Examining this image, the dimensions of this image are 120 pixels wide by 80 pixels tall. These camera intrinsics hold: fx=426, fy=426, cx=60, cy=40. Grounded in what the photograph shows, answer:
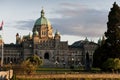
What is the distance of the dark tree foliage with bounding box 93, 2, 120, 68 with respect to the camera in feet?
258

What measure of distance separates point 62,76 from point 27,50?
410 feet

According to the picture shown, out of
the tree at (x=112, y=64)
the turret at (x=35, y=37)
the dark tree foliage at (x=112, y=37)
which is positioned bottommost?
the tree at (x=112, y=64)

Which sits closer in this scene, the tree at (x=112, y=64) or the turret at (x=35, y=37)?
the tree at (x=112, y=64)

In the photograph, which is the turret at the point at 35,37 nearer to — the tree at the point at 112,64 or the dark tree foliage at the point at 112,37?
the dark tree foliage at the point at 112,37

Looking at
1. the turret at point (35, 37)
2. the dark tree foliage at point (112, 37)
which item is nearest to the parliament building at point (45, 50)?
the turret at point (35, 37)

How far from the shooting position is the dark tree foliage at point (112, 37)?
7850 cm

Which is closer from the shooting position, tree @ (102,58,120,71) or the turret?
tree @ (102,58,120,71)

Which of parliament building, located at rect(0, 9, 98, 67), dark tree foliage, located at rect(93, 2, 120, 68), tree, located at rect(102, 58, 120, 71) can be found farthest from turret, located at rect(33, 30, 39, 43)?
tree, located at rect(102, 58, 120, 71)

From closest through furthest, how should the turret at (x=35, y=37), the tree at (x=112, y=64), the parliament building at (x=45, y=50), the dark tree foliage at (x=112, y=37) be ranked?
the tree at (x=112, y=64) → the dark tree foliage at (x=112, y=37) → the parliament building at (x=45, y=50) → the turret at (x=35, y=37)

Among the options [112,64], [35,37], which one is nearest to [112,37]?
[112,64]

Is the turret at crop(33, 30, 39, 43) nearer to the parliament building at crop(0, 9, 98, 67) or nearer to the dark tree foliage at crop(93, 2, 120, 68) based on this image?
the parliament building at crop(0, 9, 98, 67)

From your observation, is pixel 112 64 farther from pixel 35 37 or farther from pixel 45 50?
pixel 35 37

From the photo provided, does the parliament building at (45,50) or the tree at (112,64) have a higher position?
the parliament building at (45,50)

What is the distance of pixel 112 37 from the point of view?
3108 inches
